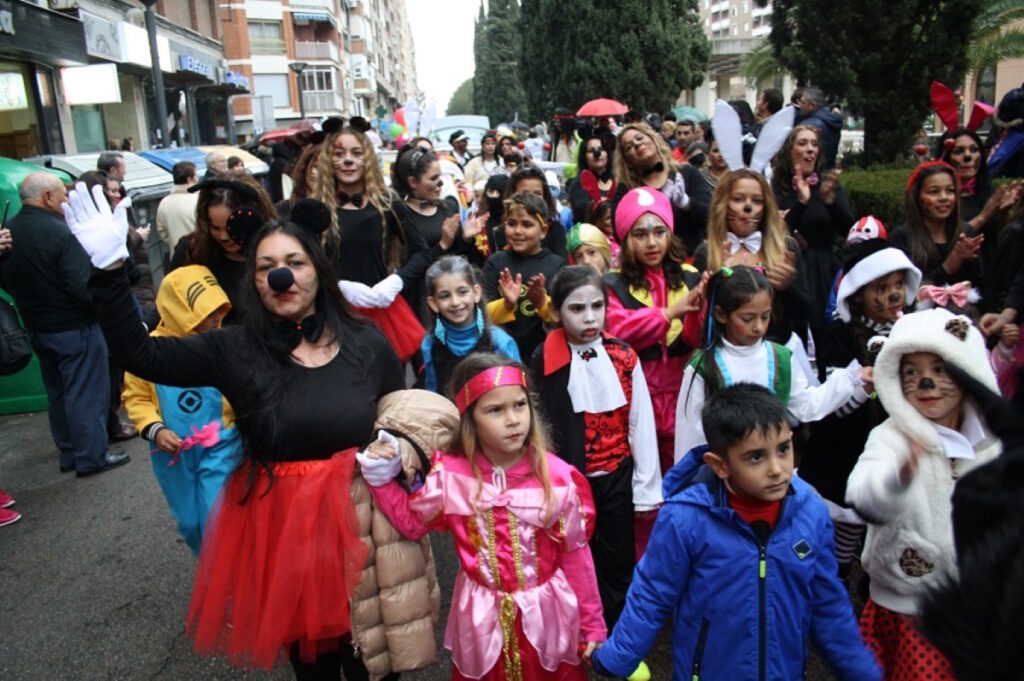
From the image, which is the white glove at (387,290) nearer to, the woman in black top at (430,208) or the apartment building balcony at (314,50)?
the woman in black top at (430,208)

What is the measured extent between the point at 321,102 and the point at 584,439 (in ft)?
195

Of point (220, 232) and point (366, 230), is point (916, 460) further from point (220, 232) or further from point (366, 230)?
point (366, 230)

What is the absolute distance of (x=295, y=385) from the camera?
2594mm

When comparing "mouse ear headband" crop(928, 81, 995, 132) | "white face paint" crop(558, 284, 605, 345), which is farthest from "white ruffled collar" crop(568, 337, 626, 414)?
"mouse ear headband" crop(928, 81, 995, 132)

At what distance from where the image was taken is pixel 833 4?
32.0 feet

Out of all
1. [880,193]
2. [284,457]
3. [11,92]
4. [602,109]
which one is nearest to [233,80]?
[11,92]

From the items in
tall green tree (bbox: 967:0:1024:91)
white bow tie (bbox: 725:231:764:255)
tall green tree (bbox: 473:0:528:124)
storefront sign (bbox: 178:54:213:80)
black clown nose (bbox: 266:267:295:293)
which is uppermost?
tall green tree (bbox: 473:0:528:124)

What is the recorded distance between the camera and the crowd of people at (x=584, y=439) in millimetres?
2322

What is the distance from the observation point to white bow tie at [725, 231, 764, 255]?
3982 millimetres

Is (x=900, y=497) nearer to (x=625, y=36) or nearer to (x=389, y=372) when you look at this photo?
(x=389, y=372)

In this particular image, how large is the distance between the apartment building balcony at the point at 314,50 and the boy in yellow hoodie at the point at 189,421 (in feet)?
192

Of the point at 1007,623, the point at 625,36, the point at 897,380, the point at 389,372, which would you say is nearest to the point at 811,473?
the point at 897,380

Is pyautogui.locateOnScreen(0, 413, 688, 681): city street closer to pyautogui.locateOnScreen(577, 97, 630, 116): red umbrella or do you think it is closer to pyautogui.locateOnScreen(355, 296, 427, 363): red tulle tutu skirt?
pyautogui.locateOnScreen(355, 296, 427, 363): red tulle tutu skirt

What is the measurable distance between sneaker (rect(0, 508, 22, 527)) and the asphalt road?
7cm
